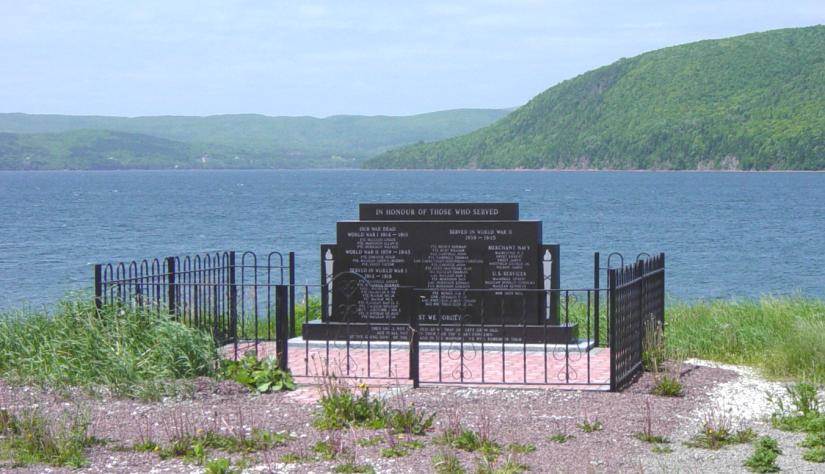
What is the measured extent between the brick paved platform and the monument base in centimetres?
12

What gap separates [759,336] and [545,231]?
4668 centimetres

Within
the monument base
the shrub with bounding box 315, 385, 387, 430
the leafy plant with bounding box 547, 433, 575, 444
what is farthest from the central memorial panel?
the leafy plant with bounding box 547, 433, 575, 444

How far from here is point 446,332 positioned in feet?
48.0

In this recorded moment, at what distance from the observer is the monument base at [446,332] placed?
46.5 ft

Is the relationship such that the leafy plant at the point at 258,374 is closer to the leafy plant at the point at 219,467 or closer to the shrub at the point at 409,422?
the shrub at the point at 409,422

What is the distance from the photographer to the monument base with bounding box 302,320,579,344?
1416 centimetres

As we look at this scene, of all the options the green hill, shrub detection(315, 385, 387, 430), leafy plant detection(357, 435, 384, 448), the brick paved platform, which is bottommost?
the brick paved platform

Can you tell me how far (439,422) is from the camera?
934 cm

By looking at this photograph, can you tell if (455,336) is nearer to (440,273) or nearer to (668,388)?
(440,273)

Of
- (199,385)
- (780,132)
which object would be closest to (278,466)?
(199,385)

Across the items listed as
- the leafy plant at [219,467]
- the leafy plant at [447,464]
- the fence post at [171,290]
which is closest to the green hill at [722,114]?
the fence post at [171,290]

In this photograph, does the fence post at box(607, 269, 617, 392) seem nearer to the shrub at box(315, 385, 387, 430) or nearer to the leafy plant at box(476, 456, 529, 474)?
the shrub at box(315, 385, 387, 430)

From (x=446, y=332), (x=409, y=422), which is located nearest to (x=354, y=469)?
(x=409, y=422)

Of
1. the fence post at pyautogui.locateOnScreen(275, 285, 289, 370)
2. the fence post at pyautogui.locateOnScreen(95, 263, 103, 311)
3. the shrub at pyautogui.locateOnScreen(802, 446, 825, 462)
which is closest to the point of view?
the shrub at pyautogui.locateOnScreen(802, 446, 825, 462)
